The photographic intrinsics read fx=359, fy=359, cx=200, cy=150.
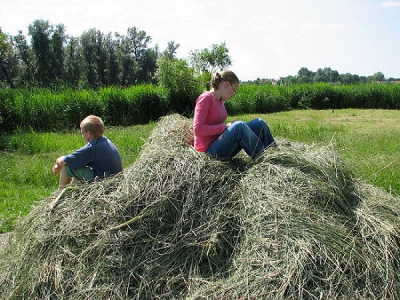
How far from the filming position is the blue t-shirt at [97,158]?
3729mm

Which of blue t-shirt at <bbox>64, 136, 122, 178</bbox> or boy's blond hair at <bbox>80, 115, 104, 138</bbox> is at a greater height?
boy's blond hair at <bbox>80, 115, 104, 138</bbox>

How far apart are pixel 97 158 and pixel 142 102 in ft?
39.4

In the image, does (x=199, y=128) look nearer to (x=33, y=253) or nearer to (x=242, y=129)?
(x=242, y=129)

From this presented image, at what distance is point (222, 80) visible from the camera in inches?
153

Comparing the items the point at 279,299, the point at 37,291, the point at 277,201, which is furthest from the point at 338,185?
the point at 37,291

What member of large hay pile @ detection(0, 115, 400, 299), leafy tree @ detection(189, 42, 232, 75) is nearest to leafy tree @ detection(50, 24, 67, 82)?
leafy tree @ detection(189, 42, 232, 75)

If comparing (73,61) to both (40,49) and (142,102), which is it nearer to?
(40,49)

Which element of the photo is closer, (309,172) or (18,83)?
(309,172)

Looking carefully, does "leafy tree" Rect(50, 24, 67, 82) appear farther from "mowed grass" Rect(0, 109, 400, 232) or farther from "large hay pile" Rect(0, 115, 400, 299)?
"large hay pile" Rect(0, 115, 400, 299)

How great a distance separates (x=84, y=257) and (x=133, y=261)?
0.40 metres

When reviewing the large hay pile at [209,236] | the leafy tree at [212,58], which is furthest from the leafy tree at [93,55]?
the large hay pile at [209,236]

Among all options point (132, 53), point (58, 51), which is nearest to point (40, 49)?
point (58, 51)

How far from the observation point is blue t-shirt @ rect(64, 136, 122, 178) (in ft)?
12.2

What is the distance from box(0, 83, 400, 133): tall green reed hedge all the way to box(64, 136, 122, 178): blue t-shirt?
8641 mm
